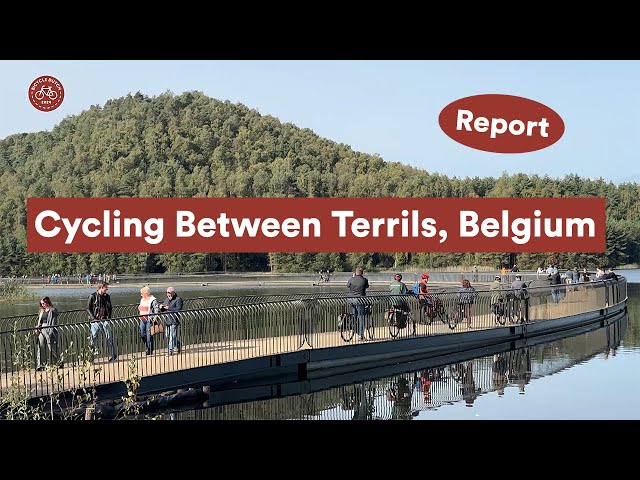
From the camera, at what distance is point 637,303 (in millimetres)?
52781

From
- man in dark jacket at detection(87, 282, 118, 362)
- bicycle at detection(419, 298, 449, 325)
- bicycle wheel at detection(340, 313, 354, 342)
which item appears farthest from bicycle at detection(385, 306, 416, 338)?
man in dark jacket at detection(87, 282, 118, 362)

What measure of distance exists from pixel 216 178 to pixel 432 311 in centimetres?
12213

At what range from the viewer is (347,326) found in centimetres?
2703

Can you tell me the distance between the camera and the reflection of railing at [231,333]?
19.2 m

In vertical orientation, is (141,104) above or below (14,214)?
above

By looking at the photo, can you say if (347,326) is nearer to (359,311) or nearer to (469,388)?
(359,311)

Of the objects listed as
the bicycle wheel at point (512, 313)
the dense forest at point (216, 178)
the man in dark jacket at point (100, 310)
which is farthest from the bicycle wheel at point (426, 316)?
the dense forest at point (216, 178)

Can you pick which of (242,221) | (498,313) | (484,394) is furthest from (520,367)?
(242,221)

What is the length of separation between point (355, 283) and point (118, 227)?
950 centimetres

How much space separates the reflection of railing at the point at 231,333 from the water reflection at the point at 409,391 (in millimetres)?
1241

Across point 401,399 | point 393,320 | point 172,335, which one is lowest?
point 401,399
